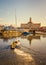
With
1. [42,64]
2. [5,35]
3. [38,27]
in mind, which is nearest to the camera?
[42,64]

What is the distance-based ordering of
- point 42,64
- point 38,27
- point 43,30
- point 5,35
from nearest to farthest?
point 42,64 → point 5,35 → point 43,30 → point 38,27

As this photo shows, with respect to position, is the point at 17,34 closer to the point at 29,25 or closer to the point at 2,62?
the point at 29,25

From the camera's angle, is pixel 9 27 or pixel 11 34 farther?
pixel 9 27

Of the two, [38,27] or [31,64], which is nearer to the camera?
[31,64]

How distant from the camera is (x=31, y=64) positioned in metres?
4.55

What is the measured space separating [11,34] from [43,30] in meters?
7.71

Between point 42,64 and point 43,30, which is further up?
point 42,64

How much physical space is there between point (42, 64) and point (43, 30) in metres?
18.3

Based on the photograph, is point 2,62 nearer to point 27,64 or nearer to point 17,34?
point 27,64

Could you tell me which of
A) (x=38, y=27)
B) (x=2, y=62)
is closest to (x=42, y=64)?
(x=2, y=62)

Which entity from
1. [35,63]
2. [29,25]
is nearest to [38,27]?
[29,25]

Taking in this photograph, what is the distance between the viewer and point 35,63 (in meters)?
4.69

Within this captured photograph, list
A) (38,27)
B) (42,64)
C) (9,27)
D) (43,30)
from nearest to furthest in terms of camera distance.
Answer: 1. (42,64)
2. (9,27)
3. (43,30)
4. (38,27)

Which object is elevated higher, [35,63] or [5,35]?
[35,63]
